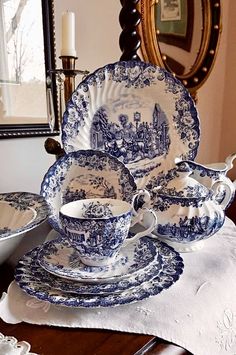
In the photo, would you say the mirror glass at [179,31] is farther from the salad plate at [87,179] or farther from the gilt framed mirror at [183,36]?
the salad plate at [87,179]

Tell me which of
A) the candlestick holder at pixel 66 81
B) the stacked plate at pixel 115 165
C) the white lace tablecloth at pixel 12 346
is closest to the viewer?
the white lace tablecloth at pixel 12 346

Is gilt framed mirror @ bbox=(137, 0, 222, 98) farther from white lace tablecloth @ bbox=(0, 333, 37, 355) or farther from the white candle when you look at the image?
white lace tablecloth @ bbox=(0, 333, 37, 355)

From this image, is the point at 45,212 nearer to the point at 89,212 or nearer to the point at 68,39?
the point at 89,212

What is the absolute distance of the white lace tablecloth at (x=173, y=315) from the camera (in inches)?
15.6

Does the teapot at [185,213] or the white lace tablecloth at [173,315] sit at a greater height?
the teapot at [185,213]

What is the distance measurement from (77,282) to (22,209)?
24 cm

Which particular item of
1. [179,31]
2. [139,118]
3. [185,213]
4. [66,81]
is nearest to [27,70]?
[66,81]

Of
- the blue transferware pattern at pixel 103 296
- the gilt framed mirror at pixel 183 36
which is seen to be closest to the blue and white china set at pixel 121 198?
the blue transferware pattern at pixel 103 296

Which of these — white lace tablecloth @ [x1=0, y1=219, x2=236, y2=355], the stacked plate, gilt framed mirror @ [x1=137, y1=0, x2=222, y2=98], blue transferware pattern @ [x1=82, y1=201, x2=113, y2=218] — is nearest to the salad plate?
the stacked plate

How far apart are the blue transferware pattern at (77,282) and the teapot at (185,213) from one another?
0.08 meters

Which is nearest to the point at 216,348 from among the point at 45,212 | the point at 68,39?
the point at 45,212

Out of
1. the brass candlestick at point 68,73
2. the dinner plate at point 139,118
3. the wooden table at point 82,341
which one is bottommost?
the wooden table at point 82,341

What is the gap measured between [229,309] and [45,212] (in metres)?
0.32

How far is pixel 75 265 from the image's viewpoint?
0.49 metres
